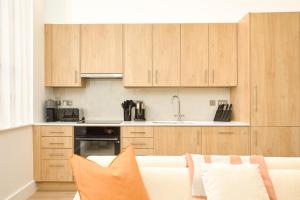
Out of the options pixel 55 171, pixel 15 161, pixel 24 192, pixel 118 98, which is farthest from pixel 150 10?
pixel 24 192

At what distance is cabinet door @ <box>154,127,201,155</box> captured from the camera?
4.08m

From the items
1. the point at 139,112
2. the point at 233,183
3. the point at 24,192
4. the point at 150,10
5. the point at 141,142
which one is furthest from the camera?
the point at 150,10

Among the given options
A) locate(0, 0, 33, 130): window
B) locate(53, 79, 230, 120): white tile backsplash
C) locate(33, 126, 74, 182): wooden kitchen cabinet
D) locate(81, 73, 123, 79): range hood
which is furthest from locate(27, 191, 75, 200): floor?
locate(81, 73, 123, 79): range hood

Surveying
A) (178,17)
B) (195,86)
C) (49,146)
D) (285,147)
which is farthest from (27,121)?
(285,147)

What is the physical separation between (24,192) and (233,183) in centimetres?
291

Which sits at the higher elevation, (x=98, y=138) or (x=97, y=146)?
(x=98, y=138)

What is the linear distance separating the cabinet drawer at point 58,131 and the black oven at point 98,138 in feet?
0.27

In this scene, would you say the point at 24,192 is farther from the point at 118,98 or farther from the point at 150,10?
the point at 150,10

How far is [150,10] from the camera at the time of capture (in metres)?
4.76

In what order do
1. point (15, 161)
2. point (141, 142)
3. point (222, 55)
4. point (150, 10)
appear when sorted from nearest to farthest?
point (15, 161) → point (141, 142) → point (222, 55) → point (150, 10)

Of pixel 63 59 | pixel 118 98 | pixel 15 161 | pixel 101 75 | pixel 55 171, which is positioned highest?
pixel 63 59

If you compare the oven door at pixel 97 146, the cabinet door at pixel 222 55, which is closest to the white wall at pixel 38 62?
the oven door at pixel 97 146

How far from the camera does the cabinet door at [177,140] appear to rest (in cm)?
408

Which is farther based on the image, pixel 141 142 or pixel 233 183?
pixel 141 142
